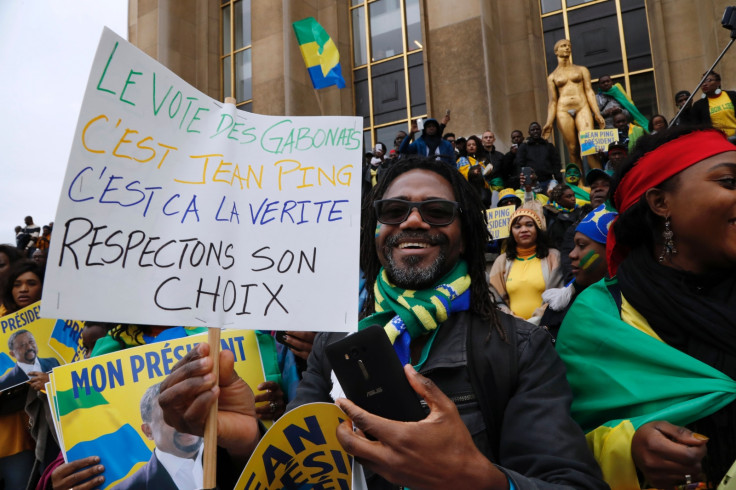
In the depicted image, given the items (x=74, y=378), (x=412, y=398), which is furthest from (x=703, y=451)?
(x=74, y=378)

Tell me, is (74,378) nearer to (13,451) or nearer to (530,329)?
(13,451)

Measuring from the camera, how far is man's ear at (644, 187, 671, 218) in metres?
2.02

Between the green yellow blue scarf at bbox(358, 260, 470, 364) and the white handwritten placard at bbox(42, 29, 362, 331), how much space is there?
→ 10.7 inches

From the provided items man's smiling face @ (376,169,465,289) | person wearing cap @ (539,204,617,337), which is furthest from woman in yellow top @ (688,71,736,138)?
man's smiling face @ (376,169,465,289)

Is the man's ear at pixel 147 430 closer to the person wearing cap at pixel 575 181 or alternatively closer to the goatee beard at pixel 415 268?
the goatee beard at pixel 415 268

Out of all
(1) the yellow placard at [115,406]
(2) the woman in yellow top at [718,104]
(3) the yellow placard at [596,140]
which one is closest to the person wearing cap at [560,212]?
(3) the yellow placard at [596,140]

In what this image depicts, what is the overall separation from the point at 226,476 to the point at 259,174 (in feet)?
3.29

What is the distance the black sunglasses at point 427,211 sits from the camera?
2016 millimetres

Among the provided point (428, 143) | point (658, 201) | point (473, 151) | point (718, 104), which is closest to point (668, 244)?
point (658, 201)

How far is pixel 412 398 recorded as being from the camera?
1382 mm

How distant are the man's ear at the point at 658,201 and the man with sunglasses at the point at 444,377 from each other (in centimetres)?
62

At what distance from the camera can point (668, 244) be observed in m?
2.04

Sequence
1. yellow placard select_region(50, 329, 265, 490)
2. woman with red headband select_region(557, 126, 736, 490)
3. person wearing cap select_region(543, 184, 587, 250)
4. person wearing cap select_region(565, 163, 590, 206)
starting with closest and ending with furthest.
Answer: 1. woman with red headband select_region(557, 126, 736, 490)
2. yellow placard select_region(50, 329, 265, 490)
3. person wearing cap select_region(543, 184, 587, 250)
4. person wearing cap select_region(565, 163, 590, 206)

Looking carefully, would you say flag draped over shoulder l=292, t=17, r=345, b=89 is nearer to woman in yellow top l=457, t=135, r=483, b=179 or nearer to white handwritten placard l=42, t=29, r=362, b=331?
woman in yellow top l=457, t=135, r=483, b=179
